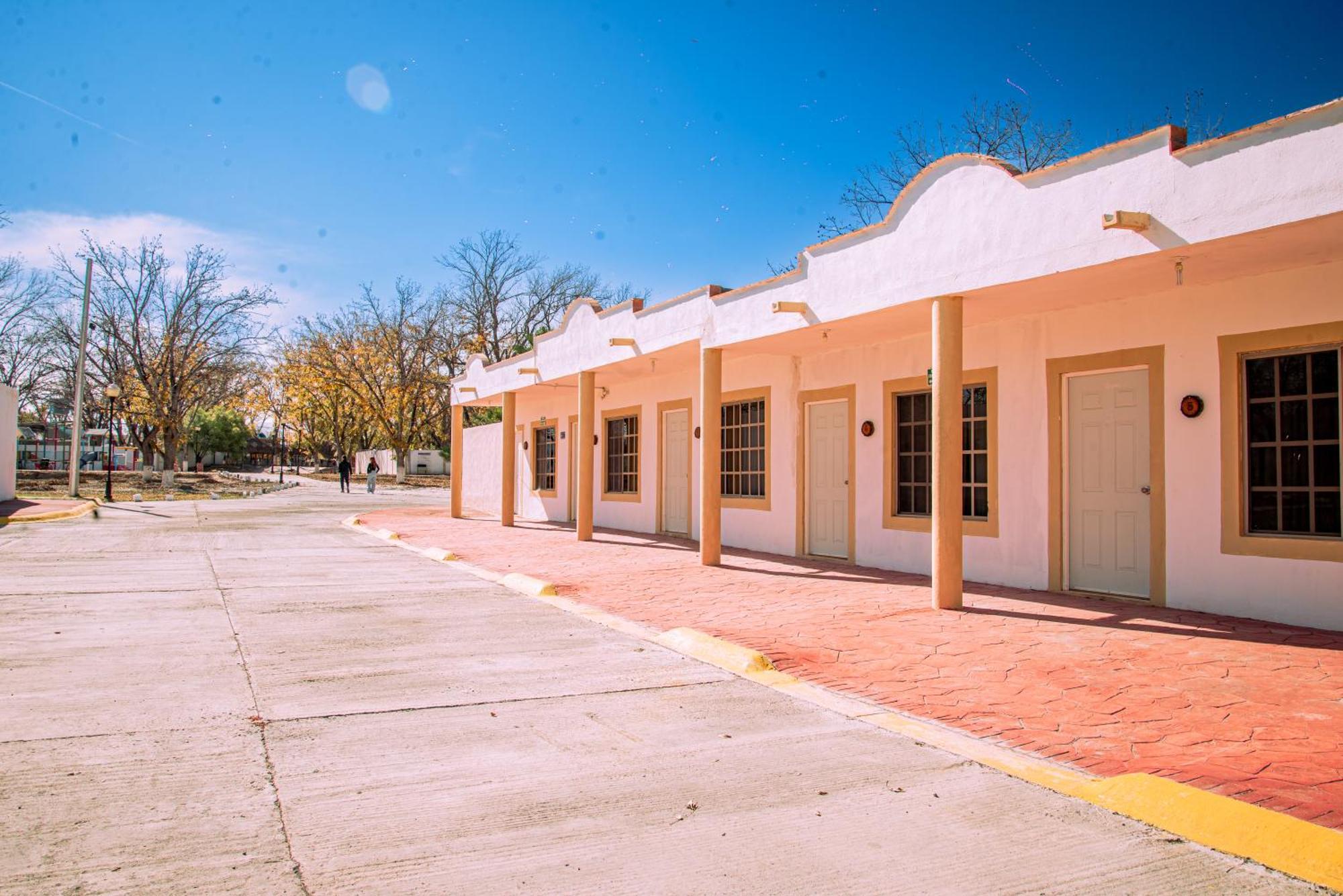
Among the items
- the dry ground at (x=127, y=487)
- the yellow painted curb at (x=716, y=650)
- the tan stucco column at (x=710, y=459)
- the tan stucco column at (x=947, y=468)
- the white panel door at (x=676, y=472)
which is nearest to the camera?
the yellow painted curb at (x=716, y=650)

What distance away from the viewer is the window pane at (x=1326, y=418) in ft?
23.4

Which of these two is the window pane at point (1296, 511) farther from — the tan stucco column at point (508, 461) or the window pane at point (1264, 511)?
the tan stucco column at point (508, 461)

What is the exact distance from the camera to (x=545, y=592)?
925cm

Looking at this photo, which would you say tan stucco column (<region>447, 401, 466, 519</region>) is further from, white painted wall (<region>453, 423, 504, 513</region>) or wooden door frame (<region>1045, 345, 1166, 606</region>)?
wooden door frame (<region>1045, 345, 1166, 606</region>)

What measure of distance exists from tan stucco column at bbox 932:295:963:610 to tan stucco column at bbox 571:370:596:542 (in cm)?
782

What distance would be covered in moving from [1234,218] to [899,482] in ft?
18.0

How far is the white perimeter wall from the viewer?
24.0 ft

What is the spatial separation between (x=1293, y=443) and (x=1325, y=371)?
63 centimetres

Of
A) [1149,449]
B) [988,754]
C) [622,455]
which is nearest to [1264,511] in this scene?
[1149,449]

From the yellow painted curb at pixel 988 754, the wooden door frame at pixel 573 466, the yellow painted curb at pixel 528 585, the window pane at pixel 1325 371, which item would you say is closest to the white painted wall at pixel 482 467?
the wooden door frame at pixel 573 466

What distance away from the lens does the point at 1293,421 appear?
738 cm

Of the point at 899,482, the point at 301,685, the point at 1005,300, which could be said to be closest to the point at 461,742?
the point at 301,685

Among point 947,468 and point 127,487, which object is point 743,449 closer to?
point 947,468

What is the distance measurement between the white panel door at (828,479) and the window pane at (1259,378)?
194 inches
